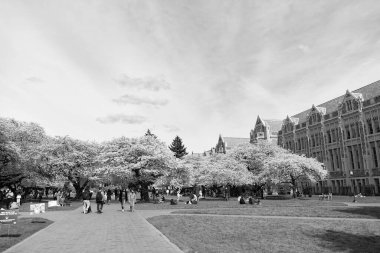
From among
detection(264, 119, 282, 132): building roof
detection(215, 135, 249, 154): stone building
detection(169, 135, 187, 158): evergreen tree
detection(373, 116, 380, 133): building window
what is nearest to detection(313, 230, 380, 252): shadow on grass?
detection(373, 116, 380, 133): building window

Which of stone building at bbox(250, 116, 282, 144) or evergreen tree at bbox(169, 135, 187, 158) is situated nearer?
stone building at bbox(250, 116, 282, 144)

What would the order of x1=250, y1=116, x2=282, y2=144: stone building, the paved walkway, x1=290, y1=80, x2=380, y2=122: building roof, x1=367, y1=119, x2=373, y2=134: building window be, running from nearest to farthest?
1. the paved walkway
2. x1=367, y1=119, x2=373, y2=134: building window
3. x1=290, y1=80, x2=380, y2=122: building roof
4. x1=250, y1=116, x2=282, y2=144: stone building

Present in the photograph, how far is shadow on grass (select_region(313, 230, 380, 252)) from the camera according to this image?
1289 cm

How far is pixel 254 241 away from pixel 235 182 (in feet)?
157

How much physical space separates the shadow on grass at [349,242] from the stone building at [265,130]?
8210 cm

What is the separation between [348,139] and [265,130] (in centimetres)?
3537

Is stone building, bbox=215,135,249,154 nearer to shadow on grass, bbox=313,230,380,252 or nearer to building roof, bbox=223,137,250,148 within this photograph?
building roof, bbox=223,137,250,148

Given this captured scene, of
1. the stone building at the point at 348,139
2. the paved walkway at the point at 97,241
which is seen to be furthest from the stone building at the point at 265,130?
the paved walkway at the point at 97,241

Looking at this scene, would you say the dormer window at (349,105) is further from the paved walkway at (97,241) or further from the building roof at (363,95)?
the paved walkway at (97,241)

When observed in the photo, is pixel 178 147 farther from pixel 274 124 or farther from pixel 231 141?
pixel 274 124

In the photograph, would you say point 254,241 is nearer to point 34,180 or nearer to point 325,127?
point 34,180

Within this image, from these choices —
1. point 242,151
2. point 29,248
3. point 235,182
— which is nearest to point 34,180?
point 235,182

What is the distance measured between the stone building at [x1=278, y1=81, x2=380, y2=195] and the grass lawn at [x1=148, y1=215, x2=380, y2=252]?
44.5m

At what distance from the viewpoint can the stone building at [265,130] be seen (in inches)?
3858
